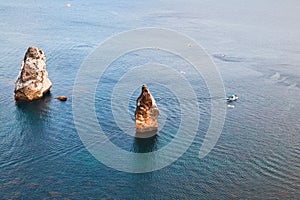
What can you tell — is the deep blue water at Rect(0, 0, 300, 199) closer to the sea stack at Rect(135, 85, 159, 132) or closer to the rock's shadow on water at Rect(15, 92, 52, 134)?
the rock's shadow on water at Rect(15, 92, 52, 134)

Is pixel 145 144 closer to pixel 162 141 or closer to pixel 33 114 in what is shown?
pixel 162 141

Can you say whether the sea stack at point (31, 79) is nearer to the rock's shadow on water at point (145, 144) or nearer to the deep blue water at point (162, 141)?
the deep blue water at point (162, 141)

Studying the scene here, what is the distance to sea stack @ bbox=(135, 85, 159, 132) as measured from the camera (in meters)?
74.6

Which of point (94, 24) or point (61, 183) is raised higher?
point (94, 24)

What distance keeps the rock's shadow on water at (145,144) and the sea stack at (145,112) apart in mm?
3193

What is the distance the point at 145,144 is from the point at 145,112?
7.11m

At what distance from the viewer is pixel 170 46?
148750 millimetres

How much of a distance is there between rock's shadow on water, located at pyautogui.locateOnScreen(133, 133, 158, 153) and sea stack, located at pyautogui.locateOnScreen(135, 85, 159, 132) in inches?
126

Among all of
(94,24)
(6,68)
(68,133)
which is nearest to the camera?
(68,133)

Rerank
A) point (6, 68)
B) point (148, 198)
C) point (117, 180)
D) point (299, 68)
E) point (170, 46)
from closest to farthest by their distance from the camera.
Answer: point (148, 198)
point (117, 180)
point (6, 68)
point (299, 68)
point (170, 46)

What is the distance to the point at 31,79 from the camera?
295 feet

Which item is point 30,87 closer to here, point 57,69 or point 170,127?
point 57,69

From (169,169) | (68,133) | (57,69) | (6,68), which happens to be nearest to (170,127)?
(169,169)

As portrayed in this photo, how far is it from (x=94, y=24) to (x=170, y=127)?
129158mm
